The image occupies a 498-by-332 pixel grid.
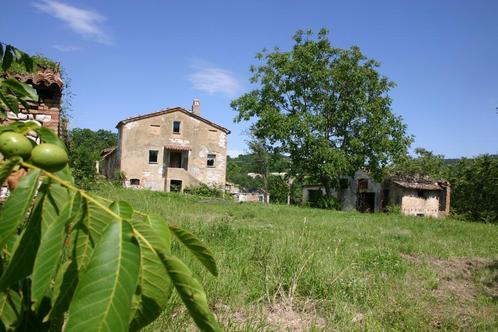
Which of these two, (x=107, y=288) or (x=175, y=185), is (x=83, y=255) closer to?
(x=107, y=288)

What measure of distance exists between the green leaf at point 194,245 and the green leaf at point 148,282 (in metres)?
0.05

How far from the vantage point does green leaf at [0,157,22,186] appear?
2.19 ft

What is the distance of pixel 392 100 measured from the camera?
2844cm

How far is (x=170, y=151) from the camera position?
3341cm

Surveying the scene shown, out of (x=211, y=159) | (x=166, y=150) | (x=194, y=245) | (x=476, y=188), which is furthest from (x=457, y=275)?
(x=476, y=188)

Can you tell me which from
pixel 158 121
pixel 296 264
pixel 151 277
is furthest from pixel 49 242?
pixel 158 121

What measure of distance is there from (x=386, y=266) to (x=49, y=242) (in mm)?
6001

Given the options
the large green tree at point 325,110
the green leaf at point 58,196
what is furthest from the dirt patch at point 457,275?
the large green tree at point 325,110

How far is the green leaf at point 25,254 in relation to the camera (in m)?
0.61

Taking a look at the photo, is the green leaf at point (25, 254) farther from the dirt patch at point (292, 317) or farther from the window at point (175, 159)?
the window at point (175, 159)

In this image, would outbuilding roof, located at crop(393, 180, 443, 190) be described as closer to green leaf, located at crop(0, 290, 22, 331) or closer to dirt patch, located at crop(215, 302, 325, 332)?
dirt patch, located at crop(215, 302, 325, 332)

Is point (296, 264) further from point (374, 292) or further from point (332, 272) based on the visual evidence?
point (374, 292)

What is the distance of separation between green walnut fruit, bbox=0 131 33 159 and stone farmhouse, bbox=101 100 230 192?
104ft

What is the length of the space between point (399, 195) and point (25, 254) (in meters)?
36.3
